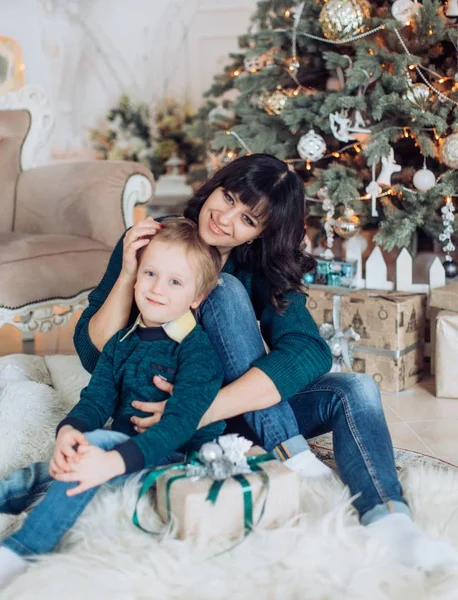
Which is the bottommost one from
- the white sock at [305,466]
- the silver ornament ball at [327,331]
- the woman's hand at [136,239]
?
the white sock at [305,466]

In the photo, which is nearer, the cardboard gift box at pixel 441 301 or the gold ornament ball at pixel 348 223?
the cardboard gift box at pixel 441 301

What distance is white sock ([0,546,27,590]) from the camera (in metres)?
1.21

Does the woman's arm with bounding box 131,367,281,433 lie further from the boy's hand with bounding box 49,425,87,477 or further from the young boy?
the boy's hand with bounding box 49,425,87,477

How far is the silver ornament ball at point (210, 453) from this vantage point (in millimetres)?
1333

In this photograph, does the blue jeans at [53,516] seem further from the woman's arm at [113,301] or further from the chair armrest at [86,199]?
the chair armrest at [86,199]

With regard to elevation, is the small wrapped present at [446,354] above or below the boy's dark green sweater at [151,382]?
below

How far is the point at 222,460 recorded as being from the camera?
1.34 meters

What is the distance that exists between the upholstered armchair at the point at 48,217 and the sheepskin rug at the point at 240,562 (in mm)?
1171

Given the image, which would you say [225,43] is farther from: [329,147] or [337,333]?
[337,333]

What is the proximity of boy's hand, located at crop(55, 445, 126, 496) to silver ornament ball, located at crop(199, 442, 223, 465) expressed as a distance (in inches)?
6.2

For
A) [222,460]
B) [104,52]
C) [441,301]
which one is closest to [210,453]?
[222,460]

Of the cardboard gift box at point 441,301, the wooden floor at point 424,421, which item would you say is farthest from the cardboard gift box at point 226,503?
the cardboard gift box at point 441,301

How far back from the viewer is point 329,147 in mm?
2996

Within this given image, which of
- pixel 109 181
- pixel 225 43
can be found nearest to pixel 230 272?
pixel 109 181
